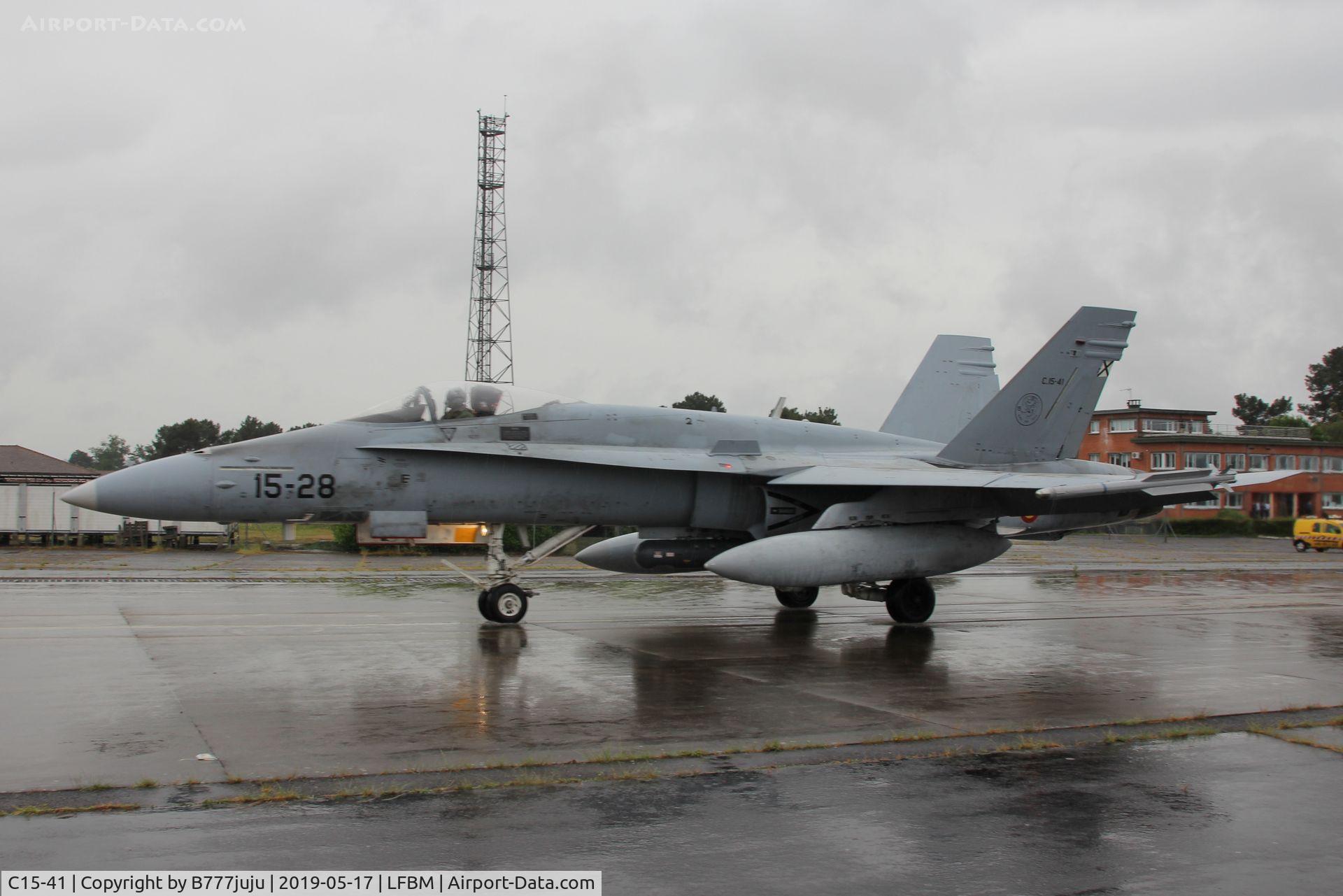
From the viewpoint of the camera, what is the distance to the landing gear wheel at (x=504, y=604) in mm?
12891

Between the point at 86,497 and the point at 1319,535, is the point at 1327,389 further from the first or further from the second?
the point at 86,497

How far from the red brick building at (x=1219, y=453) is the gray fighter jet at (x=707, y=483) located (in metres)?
50.9

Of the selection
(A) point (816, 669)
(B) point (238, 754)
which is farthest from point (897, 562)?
(B) point (238, 754)

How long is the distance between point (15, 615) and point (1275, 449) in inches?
2741

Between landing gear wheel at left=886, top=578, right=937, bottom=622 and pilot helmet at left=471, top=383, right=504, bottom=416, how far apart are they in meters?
5.59

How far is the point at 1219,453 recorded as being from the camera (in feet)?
207

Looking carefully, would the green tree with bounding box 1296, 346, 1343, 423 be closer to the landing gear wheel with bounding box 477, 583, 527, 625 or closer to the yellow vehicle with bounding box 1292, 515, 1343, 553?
the yellow vehicle with bounding box 1292, 515, 1343, 553

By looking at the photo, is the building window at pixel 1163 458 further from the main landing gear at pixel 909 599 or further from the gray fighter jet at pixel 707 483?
the main landing gear at pixel 909 599

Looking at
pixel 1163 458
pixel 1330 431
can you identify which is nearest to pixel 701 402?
pixel 1163 458

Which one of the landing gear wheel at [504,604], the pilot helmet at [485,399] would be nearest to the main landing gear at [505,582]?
the landing gear wheel at [504,604]

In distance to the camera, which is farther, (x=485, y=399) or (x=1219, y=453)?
(x=1219, y=453)

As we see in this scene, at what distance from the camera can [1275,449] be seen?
66.3 m

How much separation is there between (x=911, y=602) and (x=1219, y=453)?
5706 cm

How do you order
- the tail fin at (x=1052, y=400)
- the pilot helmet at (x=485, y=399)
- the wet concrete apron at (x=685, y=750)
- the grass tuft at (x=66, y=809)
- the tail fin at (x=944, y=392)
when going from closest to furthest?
the wet concrete apron at (x=685, y=750)
the grass tuft at (x=66, y=809)
the pilot helmet at (x=485, y=399)
the tail fin at (x=1052, y=400)
the tail fin at (x=944, y=392)
